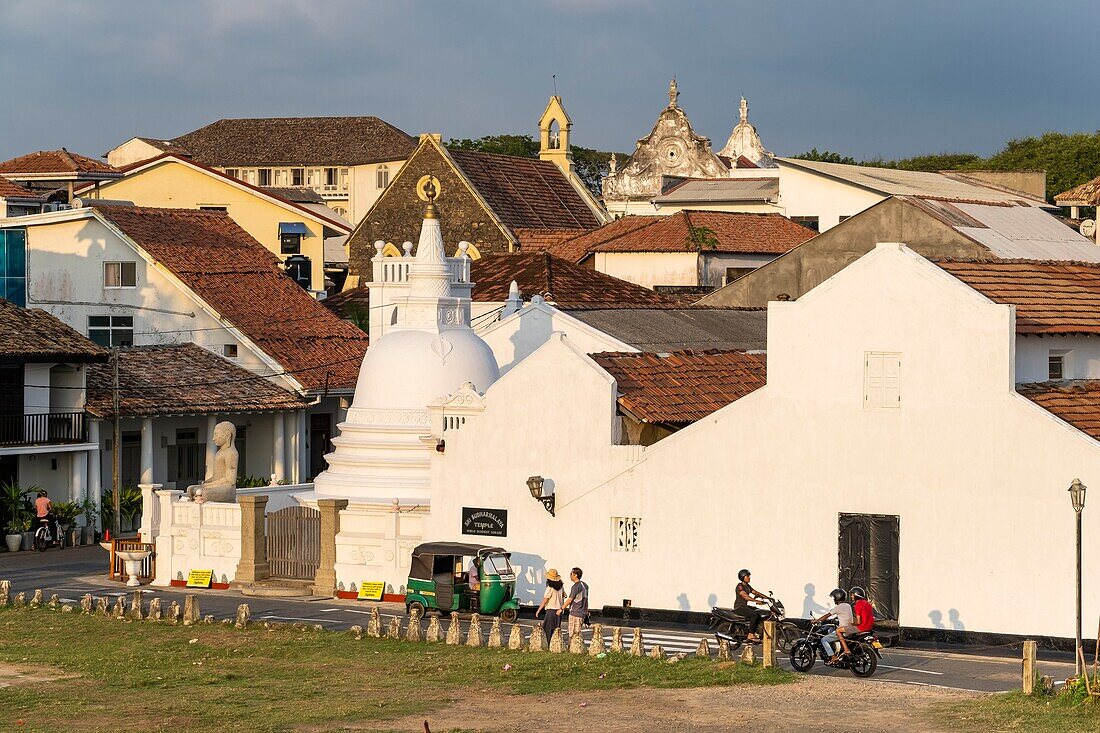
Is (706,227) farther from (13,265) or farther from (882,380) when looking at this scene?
(882,380)

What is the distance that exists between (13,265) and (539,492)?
3075 cm

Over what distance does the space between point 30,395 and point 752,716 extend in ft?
94.9

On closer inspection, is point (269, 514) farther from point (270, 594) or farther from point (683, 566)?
point (683, 566)

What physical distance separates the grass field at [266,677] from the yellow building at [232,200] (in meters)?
52.2

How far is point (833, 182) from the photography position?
71.3 metres

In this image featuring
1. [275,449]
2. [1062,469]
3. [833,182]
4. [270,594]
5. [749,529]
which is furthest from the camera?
[833,182]

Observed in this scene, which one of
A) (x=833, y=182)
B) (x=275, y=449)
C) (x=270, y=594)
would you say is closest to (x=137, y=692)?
(x=270, y=594)

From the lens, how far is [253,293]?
60.4 metres

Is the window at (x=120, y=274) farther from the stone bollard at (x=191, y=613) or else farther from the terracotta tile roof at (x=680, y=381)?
the stone bollard at (x=191, y=613)

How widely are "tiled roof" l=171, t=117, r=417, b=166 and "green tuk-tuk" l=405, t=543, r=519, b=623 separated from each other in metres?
78.2

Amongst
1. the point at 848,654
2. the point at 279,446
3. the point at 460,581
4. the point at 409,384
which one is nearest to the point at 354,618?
the point at 460,581

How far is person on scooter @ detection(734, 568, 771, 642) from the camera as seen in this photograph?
2920 cm

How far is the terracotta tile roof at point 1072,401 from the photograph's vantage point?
1210 inches

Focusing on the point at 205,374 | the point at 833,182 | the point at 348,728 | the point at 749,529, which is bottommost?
the point at 348,728
